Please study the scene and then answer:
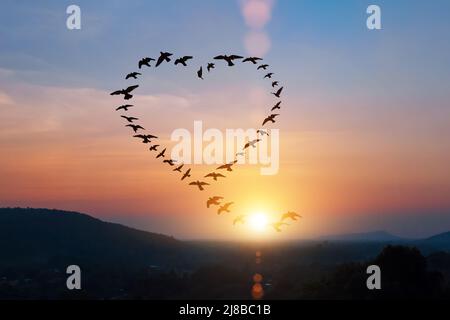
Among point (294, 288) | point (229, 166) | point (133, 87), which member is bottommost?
point (294, 288)

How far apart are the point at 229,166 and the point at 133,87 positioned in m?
9.13

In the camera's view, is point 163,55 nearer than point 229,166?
Yes
